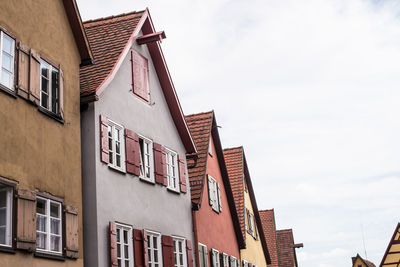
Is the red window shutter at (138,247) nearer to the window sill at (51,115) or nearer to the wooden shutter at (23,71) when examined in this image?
the window sill at (51,115)

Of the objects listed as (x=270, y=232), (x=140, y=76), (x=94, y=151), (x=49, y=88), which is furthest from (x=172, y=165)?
(x=270, y=232)

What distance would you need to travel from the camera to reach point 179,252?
1923cm

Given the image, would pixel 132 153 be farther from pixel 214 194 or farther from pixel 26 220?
pixel 214 194

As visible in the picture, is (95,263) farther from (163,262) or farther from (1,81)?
(1,81)

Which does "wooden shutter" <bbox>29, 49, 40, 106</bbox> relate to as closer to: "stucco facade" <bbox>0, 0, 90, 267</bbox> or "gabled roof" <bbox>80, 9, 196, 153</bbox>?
"stucco facade" <bbox>0, 0, 90, 267</bbox>

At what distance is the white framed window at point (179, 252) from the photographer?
18.9 meters

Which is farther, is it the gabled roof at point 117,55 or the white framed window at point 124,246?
the gabled roof at point 117,55

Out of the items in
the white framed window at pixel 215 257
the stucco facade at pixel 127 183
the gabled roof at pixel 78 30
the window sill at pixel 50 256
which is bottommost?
the window sill at pixel 50 256

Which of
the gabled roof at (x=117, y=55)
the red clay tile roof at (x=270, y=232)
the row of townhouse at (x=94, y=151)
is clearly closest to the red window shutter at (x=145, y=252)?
the row of townhouse at (x=94, y=151)

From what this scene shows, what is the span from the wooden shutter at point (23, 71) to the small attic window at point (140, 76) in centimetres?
545

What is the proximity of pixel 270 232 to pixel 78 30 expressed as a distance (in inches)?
1041

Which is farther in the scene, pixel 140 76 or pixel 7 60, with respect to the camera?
pixel 140 76

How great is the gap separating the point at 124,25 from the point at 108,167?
5620 mm

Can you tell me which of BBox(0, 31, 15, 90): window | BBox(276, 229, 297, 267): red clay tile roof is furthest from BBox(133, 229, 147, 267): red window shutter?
BBox(276, 229, 297, 267): red clay tile roof
